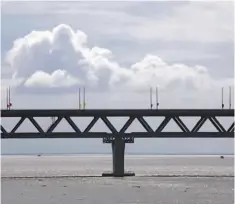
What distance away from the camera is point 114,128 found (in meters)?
104

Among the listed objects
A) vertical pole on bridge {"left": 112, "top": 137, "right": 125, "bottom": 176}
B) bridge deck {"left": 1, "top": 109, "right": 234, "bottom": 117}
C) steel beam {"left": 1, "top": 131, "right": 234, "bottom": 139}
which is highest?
bridge deck {"left": 1, "top": 109, "right": 234, "bottom": 117}

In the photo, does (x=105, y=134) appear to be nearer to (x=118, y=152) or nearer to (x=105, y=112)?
(x=105, y=112)

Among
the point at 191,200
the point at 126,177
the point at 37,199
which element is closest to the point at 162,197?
the point at 191,200

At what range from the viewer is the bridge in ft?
334

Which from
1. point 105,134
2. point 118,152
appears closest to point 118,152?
point 118,152

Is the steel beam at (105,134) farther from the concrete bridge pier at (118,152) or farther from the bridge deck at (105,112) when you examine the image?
the bridge deck at (105,112)

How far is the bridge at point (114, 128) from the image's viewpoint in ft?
334

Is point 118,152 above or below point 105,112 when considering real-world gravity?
below

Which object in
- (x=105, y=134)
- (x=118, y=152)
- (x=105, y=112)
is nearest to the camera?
(x=105, y=134)

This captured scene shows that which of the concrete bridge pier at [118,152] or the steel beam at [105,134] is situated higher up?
the steel beam at [105,134]

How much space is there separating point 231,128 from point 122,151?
1405 cm

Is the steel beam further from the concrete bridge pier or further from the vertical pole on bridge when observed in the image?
the vertical pole on bridge

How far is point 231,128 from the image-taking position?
107062 millimetres

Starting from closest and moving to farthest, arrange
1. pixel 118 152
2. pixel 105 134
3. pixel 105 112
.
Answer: pixel 105 134 < pixel 105 112 < pixel 118 152
